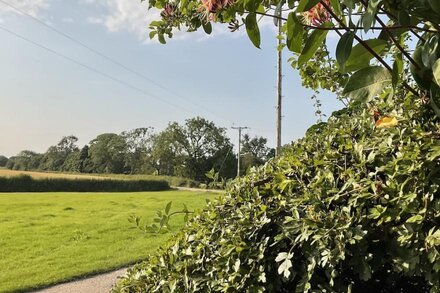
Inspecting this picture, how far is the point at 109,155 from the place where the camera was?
76375 millimetres

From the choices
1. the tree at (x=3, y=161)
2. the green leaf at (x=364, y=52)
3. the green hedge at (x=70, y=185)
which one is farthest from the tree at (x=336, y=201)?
the tree at (x=3, y=161)

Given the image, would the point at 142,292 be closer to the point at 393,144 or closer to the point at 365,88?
the point at 393,144

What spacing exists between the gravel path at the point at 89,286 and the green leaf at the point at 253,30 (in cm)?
621

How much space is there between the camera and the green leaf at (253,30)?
0.87m

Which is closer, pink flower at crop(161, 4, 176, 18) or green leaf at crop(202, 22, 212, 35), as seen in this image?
green leaf at crop(202, 22, 212, 35)

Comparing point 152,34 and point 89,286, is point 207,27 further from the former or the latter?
point 89,286

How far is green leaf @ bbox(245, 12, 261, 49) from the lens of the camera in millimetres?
869

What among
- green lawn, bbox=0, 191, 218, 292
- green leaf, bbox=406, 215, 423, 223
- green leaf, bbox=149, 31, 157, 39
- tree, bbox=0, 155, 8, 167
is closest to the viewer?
green leaf, bbox=406, 215, 423, 223

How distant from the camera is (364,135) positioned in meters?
1.46

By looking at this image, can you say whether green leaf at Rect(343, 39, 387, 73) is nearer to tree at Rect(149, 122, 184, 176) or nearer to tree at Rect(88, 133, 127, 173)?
tree at Rect(149, 122, 184, 176)

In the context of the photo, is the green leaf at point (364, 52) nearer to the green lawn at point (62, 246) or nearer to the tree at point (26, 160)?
the green lawn at point (62, 246)

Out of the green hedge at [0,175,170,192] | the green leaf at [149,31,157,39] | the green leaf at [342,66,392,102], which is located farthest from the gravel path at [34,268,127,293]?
the green hedge at [0,175,170,192]

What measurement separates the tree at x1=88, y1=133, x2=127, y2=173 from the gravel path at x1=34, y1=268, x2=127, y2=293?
69.5 m

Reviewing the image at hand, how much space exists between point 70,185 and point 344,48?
1834 inches
